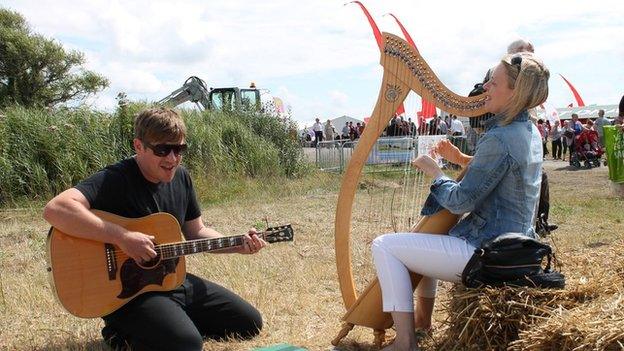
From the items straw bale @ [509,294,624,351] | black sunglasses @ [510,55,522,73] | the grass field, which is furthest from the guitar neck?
black sunglasses @ [510,55,522,73]

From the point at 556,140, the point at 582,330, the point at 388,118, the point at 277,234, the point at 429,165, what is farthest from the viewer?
the point at 556,140

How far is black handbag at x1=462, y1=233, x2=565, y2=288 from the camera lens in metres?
3.01

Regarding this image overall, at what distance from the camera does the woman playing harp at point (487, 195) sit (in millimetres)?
3121

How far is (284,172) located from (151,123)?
10.2 metres

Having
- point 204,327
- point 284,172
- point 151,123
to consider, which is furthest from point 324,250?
point 284,172

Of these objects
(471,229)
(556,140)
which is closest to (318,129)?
(556,140)

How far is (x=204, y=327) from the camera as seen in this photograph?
4.05m

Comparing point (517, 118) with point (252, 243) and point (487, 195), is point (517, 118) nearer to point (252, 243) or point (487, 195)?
point (487, 195)

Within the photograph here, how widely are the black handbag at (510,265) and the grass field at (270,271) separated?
39 centimetres

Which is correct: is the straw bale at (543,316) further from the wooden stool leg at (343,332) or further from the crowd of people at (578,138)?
the crowd of people at (578,138)

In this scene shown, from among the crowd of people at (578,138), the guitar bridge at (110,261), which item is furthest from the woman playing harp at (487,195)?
the crowd of people at (578,138)

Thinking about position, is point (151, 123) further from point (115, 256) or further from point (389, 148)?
point (389, 148)

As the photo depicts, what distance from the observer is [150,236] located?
11.7 ft

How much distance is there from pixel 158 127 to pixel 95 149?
7623 mm
